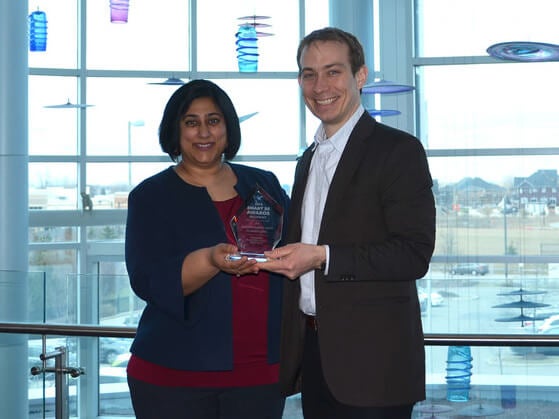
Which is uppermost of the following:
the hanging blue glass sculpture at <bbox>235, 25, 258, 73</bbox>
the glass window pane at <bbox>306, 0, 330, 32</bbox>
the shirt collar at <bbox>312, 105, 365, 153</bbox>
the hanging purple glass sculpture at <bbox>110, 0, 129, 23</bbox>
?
the glass window pane at <bbox>306, 0, 330, 32</bbox>

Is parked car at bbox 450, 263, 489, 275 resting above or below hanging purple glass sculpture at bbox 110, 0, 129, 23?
below

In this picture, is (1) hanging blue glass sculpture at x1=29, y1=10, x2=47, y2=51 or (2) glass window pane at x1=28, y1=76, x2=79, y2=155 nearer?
(1) hanging blue glass sculpture at x1=29, y1=10, x2=47, y2=51

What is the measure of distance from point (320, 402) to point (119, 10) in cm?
938

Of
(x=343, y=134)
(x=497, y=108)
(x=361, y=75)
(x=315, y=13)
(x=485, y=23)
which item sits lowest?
(x=343, y=134)

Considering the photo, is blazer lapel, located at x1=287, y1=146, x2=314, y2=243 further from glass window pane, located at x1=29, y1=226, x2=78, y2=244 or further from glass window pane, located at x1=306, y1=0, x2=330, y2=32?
glass window pane, located at x1=29, y1=226, x2=78, y2=244

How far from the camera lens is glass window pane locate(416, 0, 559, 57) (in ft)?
41.8

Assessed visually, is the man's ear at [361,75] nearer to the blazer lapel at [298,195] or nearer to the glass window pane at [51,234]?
the blazer lapel at [298,195]

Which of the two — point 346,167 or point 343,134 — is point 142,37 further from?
point 346,167

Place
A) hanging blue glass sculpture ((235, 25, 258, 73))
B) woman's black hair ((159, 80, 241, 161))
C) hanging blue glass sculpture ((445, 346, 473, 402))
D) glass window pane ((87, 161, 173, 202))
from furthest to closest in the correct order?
glass window pane ((87, 161, 173, 202)) < hanging blue glass sculpture ((235, 25, 258, 73)) < hanging blue glass sculpture ((445, 346, 473, 402)) < woman's black hair ((159, 80, 241, 161))

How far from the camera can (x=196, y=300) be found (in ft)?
8.10

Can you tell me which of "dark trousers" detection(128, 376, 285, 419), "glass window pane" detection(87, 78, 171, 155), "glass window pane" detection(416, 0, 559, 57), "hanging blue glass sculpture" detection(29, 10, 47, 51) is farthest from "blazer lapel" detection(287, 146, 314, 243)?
"glass window pane" detection(87, 78, 171, 155)

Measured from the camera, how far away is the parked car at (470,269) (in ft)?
42.8

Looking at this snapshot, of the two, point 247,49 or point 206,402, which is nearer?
point 206,402

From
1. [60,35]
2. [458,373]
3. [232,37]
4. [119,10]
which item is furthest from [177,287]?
[60,35]
